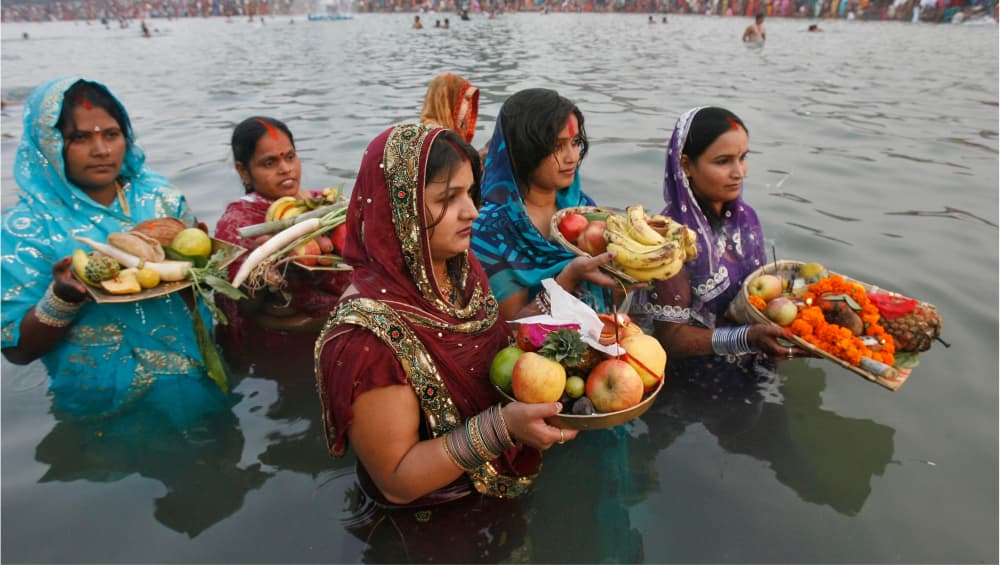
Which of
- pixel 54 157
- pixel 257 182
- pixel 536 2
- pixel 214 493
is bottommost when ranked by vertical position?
pixel 214 493

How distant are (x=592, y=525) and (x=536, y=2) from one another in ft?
236

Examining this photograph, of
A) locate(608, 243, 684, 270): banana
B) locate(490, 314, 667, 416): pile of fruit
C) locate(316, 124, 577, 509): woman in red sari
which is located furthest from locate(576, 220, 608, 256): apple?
locate(316, 124, 577, 509): woman in red sari

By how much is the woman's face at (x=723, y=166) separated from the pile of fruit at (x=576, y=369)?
148 cm

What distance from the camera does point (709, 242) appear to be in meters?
3.37

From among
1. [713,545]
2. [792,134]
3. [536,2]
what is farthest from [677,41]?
[536,2]

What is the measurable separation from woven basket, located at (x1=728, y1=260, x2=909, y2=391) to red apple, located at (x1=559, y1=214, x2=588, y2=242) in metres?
1.00

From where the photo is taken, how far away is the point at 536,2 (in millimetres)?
66438

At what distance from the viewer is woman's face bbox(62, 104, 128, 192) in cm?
302

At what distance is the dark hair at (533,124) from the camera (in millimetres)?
3162

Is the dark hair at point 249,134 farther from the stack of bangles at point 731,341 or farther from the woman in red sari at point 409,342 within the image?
the stack of bangles at point 731,341

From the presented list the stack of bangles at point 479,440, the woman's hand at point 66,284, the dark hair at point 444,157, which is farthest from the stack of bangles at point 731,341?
the woman's hand at point 66,284

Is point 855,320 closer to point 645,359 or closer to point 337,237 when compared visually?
point 645,359

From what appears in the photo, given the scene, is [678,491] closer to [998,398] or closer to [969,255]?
[998,398]

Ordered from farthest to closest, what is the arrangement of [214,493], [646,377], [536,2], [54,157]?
[536,2] → [214,493] → [54,157] → [646,377]
